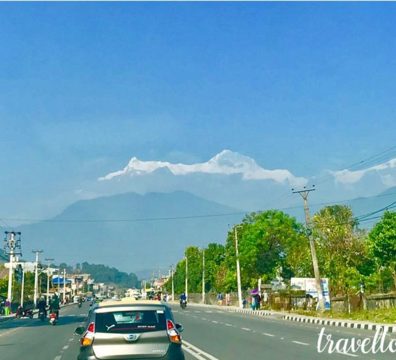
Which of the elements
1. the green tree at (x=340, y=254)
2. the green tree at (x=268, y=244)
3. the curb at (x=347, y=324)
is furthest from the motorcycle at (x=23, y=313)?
the green tree at (x=268, y=244)

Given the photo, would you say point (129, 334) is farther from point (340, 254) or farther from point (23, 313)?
point (340, 254)

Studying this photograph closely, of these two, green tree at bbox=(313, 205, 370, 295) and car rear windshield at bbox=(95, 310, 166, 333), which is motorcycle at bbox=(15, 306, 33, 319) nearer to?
green tree at bbox=(313, 205, 370, 295)

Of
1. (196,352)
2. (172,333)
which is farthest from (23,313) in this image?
(172,333)

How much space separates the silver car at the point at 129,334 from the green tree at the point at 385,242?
49.5 meters

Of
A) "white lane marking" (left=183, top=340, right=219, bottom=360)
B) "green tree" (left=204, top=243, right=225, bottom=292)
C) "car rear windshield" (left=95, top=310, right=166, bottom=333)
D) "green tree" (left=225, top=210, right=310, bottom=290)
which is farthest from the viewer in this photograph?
"green tree" (left=204, top=243, right=225, bottom=292)

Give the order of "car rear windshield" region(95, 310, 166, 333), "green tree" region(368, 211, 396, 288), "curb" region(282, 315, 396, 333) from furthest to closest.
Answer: "green tree" region(368, 211, 396, 288), "curb" region(282, 315, 396, 333), "car rear windshield" region(95, 310, 166, 333)

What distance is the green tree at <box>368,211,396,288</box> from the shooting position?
188 feet

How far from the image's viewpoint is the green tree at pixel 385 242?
5731 cm

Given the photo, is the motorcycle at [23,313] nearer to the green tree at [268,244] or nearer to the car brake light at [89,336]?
the green tree at [268,244]

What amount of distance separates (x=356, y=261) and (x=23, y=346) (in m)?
46.7

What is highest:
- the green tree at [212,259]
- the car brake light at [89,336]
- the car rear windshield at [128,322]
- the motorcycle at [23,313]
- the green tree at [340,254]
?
the green tree at [212,259]

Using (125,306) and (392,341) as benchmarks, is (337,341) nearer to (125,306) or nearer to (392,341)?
(392,341)

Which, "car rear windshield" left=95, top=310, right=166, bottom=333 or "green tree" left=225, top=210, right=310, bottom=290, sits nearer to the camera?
"car rear windshield" left=95, top=310, right=166, bottom=333

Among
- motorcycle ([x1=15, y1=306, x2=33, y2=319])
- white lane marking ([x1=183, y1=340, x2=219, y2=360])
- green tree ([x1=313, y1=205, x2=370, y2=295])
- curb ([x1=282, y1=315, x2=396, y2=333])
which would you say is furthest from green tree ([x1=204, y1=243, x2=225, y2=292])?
white lane marking ([x1=183, y1=340, x2=219, y2=360])
